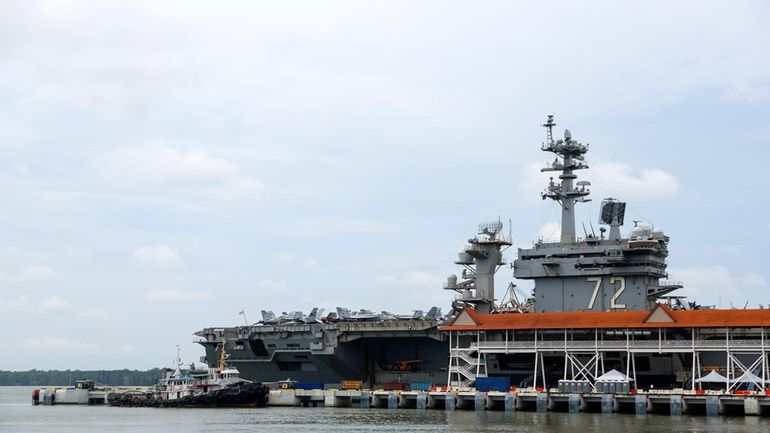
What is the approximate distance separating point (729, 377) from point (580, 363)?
24.8 feet

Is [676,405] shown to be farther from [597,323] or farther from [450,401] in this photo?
[450,401]

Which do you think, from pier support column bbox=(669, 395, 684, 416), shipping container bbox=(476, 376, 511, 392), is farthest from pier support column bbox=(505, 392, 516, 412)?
pier support column bbox=(669, 395, 684, 416)

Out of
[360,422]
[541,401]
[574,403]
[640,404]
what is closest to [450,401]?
[541,401]

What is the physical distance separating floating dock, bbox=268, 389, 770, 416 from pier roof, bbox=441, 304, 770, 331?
390 centimetres

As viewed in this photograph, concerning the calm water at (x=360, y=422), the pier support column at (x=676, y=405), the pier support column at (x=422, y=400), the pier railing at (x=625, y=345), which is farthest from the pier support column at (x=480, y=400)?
the pier support column at (x=676, y=405)

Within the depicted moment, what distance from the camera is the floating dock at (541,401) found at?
153ft

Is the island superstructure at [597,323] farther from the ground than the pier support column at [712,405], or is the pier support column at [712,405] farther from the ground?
the island superstructure at [597,323]

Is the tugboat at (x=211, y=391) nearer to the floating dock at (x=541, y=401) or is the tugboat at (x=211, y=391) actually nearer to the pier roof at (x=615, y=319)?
the floating dock at (x=541, y=401)

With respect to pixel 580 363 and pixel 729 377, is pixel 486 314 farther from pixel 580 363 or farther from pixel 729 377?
pixel 729 377

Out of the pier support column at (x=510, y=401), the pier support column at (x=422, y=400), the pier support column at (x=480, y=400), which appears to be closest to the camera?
the pier support column at (x=510, y=401)

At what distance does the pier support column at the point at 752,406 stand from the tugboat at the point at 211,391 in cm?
2685

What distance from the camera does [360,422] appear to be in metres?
46.7

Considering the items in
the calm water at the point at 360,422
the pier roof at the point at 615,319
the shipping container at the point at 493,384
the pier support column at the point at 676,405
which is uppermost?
the pier roof at the point at 615,319

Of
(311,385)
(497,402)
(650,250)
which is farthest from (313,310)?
(650,250)
